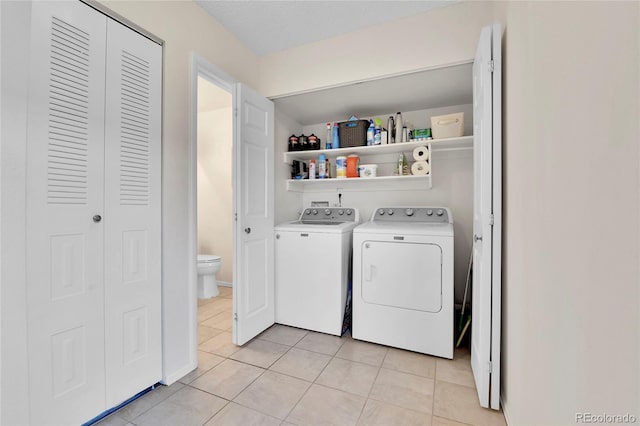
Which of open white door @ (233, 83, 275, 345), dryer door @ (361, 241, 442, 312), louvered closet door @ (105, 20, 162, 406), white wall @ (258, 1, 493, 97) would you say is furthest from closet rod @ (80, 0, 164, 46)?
dryer door @ (361, 241, 442, 312)

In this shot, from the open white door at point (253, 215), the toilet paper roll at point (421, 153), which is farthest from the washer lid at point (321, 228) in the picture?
the toilet paper roll at point (421, 153)

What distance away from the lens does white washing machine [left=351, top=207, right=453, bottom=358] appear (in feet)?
6.57

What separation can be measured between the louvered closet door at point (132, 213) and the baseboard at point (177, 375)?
0.19ft

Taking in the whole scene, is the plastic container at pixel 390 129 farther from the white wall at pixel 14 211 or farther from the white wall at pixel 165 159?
the white wall at pixel 14 211

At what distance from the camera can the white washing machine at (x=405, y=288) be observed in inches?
78.9

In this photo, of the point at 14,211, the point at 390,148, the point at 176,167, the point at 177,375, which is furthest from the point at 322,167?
the point at 14,211

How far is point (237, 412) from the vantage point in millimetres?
1470

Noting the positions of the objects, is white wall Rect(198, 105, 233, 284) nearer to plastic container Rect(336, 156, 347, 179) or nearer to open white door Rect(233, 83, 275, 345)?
open white door Rect(233, 83, 275, 345)

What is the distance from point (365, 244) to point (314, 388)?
1.08 m

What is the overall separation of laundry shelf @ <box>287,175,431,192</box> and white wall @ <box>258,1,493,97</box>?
92 cm

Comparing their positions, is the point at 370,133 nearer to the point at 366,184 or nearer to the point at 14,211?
the point at 366,184

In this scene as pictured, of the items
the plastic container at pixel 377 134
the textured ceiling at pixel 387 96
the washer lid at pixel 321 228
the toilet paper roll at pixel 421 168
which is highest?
the textured ceiling at pixel 387 96
